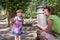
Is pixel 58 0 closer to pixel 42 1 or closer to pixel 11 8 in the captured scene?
pixel 42 1

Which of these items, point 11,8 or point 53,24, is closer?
point 53,24

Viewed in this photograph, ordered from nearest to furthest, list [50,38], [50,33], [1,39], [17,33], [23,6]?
1. [50,38]
2. [50,33]
3. [17,33]
4. [1,39]
5. [23,6]

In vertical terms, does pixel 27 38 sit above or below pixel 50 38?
below

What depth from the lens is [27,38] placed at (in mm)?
8039

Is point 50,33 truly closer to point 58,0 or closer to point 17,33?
point 17,33

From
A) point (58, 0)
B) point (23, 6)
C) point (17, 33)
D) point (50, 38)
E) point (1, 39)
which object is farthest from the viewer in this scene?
point (23, 6)

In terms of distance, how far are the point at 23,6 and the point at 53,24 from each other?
9061mm

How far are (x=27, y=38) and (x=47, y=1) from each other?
3305 mm

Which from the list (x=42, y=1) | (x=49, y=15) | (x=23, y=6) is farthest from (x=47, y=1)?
(x=49, y=15)

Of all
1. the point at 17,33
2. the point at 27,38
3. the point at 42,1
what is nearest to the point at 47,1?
the point at 42,1

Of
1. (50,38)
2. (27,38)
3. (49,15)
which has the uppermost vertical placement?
(49,15)

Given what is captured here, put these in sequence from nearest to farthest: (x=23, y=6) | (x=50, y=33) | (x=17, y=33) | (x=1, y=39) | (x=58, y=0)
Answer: (x=50, y=33)
(x=17, y=33)
(x=1, y=39)
(x=58, y=0)
(x=23, y=6)

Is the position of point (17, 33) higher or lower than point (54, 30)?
lower

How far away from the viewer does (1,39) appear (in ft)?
25.3
